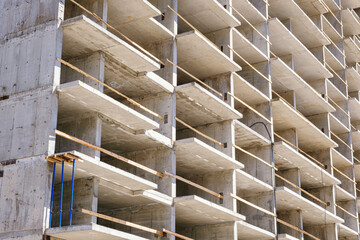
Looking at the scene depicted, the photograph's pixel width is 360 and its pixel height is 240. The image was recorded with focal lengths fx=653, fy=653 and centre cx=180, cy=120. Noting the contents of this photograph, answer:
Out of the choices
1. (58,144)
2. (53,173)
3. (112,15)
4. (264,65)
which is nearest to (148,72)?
(112,15)

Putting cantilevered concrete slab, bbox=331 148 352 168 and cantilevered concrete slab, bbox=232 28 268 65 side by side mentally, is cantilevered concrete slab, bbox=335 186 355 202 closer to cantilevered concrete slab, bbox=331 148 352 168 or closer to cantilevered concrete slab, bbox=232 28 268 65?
cantilevered concrete slab, bbox=331 148 352 168

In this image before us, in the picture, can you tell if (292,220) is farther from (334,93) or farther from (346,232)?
(334,93)

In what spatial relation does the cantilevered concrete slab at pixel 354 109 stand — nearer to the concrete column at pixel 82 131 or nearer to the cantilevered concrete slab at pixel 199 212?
the cantilevered concrete slab at pixel 199 212

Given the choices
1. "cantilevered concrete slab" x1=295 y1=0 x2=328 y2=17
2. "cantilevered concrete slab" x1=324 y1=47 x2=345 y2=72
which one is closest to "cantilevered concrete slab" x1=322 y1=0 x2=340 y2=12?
"cantilevered concrete slab" x1=295 y1=0 x2=328 y2=17

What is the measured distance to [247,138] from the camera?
28.1 m

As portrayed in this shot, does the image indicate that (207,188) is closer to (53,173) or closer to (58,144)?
(58,144)

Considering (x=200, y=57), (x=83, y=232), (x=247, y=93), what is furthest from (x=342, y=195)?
(x=83, y=232)

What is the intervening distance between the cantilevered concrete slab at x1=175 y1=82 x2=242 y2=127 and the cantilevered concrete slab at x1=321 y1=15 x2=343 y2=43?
1522 cm

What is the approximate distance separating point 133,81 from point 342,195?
1854 cm

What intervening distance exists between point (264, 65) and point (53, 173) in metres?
15.5

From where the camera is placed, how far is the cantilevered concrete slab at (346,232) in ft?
115

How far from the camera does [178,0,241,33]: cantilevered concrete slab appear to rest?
83.3ft

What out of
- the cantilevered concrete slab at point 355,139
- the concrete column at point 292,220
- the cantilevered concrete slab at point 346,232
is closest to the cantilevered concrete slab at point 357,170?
the cantilevered concrete slab at point 355,139

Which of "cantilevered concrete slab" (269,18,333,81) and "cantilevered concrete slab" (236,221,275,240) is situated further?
"cantilevered concrete slab" (269,18,333,81)
